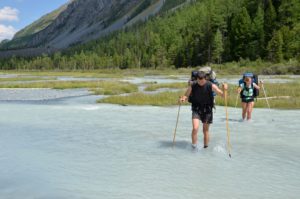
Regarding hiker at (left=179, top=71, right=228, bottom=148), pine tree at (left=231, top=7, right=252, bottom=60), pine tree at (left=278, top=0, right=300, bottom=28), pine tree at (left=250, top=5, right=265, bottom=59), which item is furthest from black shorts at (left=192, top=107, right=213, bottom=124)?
pine tree at (left=278, top=0, right=300, bottom=28)

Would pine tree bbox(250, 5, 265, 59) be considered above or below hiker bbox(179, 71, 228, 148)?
above

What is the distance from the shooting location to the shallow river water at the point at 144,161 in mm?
6789

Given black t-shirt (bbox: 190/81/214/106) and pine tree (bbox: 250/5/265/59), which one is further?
pine tree (bbox: 250/5/265/59)

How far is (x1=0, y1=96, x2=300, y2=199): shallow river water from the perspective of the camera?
679 centimetres

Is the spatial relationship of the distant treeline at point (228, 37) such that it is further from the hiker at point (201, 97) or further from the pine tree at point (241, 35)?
the hiker at point (201, 97)

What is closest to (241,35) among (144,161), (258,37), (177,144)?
(258,37)

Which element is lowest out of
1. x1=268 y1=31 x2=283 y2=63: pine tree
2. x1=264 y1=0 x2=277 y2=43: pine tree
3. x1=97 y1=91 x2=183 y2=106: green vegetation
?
x1=97 y1=91 x2=183 y2=106: green vegetation

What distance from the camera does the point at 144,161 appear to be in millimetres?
8781

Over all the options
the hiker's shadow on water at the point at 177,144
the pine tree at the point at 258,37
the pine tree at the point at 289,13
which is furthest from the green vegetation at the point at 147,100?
the pine tree at the point at 289,13

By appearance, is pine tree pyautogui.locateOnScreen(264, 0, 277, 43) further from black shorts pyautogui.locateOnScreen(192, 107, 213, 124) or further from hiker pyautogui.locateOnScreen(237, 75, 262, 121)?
black shorts pyautogui.locateOnScreen(192, 107, 213, 124)

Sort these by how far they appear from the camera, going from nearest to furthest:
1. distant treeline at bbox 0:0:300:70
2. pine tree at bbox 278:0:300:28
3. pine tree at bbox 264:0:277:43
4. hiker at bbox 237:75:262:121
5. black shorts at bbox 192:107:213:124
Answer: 1. black shorts at bbox 192:107:213:124
2. hiker at bbox 237:75:262:121
3. distant treeline at bbox 0:0:300:70
4. pine tree at bbox 278:0:300:28
5. pine tree at bbox 264:0:277:43

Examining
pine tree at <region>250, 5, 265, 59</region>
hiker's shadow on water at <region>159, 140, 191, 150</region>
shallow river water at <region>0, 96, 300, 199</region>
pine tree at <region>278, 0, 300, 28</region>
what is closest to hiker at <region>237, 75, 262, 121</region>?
shallow river water at <region>0, 96, 300, 199</region>

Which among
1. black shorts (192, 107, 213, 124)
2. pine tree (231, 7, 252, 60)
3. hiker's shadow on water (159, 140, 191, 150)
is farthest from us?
pine tree (231, 7, 252, 60)

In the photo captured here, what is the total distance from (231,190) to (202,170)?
1312 millimetres
